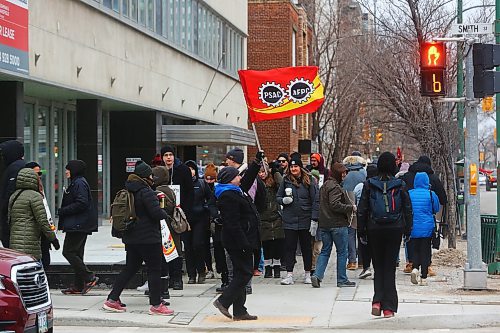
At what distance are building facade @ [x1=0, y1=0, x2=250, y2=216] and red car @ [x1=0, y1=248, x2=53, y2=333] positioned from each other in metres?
10.3

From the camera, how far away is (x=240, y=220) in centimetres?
1144

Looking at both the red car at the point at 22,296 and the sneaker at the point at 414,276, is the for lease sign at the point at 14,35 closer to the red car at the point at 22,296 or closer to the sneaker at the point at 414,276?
the sneaker at the point at 414,276

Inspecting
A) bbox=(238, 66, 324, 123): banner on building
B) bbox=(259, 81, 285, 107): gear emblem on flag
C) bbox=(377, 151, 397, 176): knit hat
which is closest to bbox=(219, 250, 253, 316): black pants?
bbox=(377, 151, 397, 176): knit hat

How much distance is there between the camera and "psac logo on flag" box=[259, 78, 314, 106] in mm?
16734

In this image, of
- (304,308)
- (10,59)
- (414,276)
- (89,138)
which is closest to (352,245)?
(414,276)

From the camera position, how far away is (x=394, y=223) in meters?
11.4

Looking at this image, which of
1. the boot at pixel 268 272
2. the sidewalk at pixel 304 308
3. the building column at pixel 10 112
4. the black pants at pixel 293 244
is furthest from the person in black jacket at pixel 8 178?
the building column at pixel 10 112

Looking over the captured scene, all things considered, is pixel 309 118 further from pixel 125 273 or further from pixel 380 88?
pixel 125 273

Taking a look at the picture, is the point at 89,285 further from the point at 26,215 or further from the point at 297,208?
the point at 297,208

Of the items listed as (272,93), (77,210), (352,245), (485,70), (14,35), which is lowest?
(352,245)

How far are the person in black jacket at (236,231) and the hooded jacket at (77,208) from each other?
2437 millimetres

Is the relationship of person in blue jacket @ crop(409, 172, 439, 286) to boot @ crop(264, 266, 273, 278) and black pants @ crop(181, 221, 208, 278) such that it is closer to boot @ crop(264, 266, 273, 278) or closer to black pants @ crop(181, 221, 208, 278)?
boot @ crop(264, 266, 273, 278)

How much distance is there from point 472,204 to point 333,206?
2070 mm

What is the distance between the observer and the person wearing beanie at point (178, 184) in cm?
1416
